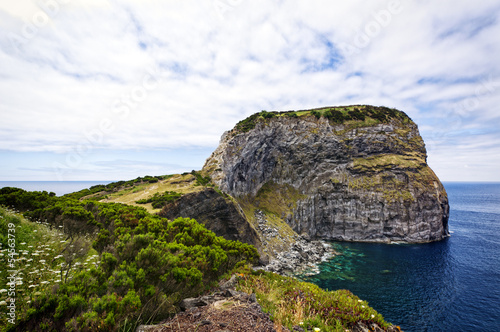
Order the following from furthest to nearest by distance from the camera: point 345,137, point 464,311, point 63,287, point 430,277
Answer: point 345,137 → point 430,277 → point 464,311 → point 63,287

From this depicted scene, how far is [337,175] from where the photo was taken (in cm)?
8225

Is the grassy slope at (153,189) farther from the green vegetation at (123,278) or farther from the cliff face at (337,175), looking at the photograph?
the green vegetation at (123,278)

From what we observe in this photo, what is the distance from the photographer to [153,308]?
6.87m

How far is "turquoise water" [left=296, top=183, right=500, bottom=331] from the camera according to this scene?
30.2m

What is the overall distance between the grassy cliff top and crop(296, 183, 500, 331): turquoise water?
160ft

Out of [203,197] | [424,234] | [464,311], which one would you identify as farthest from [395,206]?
[203,197]

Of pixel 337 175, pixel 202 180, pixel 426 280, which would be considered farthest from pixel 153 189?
pixel 337 175

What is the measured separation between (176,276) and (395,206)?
8387 cm

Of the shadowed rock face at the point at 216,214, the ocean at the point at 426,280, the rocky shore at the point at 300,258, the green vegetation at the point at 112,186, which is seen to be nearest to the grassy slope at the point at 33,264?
the shadowed rock face at the point at 216,214

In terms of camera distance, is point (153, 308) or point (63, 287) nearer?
A: point (63, 287)

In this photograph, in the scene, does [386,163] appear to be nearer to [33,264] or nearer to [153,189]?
[153,189]

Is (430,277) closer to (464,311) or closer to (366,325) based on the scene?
(464,311)

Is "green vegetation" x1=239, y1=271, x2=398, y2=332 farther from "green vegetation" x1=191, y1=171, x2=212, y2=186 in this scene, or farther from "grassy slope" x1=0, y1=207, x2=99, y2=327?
"green vegetation" x1=191, y1=171, x2=212, y2=186

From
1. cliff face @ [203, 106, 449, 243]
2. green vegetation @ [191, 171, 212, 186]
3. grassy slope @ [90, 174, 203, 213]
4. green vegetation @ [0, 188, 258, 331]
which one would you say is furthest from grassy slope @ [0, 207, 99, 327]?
cliff face @ [203, 106, 449, 243]
